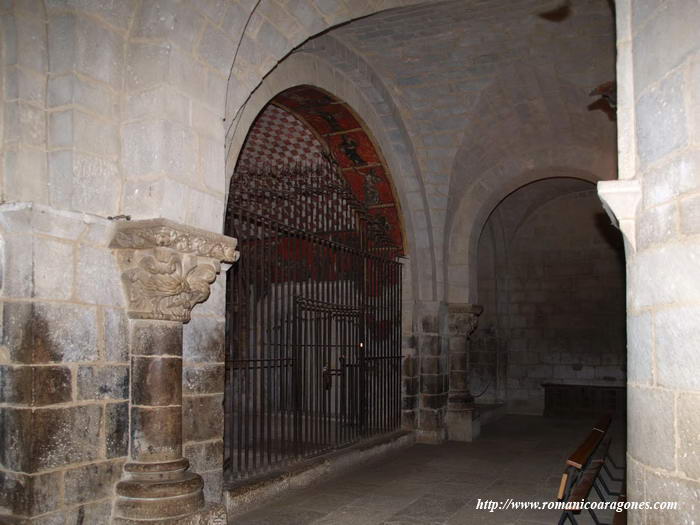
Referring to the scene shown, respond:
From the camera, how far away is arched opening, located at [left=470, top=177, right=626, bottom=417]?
11234 mm

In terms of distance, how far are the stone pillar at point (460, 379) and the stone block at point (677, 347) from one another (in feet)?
19.7

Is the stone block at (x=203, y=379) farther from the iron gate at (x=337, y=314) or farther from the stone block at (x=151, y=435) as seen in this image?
the iron gate at (x=337, y=314)

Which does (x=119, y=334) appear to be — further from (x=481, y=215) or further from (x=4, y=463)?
(x=481, y=215)

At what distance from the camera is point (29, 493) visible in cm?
→ 291

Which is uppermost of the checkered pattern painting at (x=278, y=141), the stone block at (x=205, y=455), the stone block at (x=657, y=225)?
the checkered pattern painting at (x=278, y=141)

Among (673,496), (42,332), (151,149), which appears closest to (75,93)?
(151,149)

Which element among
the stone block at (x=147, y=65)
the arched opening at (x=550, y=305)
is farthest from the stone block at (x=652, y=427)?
the arched opening at (x=550, y=305)

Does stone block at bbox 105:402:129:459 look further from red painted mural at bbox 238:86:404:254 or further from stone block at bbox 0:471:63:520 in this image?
red painted mural at bbox 238:86:404:254

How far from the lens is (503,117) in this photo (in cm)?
761

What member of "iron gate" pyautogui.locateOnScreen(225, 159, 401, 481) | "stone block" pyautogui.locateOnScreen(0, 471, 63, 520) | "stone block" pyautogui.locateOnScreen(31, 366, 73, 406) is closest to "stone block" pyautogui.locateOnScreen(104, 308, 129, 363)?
"stone block" pyautogui.locateOnScreen(31, 366, 73, 406)

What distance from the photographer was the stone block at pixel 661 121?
2309 mm

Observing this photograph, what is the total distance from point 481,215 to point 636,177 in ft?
19.9

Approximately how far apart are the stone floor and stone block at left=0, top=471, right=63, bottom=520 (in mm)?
1721

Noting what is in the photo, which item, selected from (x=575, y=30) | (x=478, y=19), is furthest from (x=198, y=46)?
(x=575, y=30)
